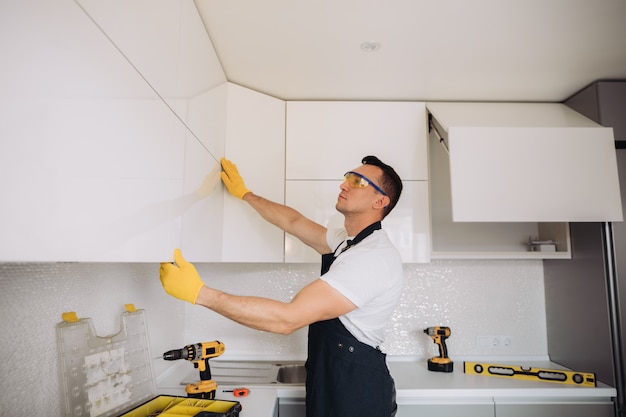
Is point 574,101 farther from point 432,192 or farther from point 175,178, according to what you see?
point 175,178

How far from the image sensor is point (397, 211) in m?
2.11

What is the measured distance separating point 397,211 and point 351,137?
1.57 ft

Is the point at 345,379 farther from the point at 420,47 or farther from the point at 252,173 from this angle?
the point at 420,47

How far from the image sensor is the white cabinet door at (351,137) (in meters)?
2.14

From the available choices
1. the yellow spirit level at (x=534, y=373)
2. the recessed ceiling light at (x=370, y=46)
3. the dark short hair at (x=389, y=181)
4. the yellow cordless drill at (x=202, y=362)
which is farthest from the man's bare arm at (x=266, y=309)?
the yellow spirit level at (x=534, y=373)

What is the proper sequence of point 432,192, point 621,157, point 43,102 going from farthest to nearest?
point 432,192 < point 621,157 < point 43,102

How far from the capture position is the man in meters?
1.18

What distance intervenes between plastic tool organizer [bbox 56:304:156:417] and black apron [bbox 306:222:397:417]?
0.66 m

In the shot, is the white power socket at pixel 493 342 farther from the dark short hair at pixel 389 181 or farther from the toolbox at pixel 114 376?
the toolbox at pixel 114 376

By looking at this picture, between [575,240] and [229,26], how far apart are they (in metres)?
2.08

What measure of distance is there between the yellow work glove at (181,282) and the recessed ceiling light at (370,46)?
46.4 inches

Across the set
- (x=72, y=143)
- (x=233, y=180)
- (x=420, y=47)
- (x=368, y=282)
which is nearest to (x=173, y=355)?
(x=368, y=282)

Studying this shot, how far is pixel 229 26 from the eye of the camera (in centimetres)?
156

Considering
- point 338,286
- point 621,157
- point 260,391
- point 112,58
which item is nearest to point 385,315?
point 338,286
